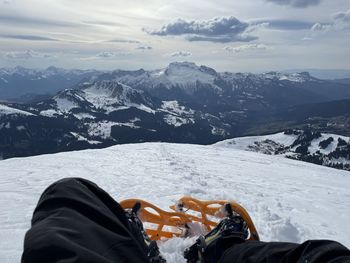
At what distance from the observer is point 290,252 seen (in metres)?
2.90

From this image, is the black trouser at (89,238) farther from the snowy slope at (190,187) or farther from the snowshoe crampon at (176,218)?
the snowshoe crampon at (176,218)

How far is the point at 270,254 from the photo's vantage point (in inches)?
122

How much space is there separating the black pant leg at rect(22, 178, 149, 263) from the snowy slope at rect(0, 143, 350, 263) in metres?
2.54

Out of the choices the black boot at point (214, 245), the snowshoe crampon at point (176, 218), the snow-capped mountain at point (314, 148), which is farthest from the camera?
the snow-capped mountain at point (314, 148)

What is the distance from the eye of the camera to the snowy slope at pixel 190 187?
23.9 feet

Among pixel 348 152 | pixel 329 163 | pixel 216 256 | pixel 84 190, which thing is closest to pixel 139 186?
pixel 216 256

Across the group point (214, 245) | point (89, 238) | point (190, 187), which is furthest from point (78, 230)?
point (190, 187)

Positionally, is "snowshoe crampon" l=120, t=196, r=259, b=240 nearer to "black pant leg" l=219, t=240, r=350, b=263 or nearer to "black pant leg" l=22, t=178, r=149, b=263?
"black pant leg" l=219, t=240, r=350, b=263

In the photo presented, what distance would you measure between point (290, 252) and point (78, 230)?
1588 millimetres

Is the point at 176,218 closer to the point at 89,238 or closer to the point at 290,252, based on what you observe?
the point at 290,252

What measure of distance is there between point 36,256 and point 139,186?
8.67m

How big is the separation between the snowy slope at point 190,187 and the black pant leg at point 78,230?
2.54 metres

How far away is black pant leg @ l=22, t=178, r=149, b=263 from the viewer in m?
2.28

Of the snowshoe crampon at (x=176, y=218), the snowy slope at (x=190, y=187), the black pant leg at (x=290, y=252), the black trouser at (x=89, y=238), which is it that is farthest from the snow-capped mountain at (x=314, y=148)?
the black trouser at (x=89, y=238)
